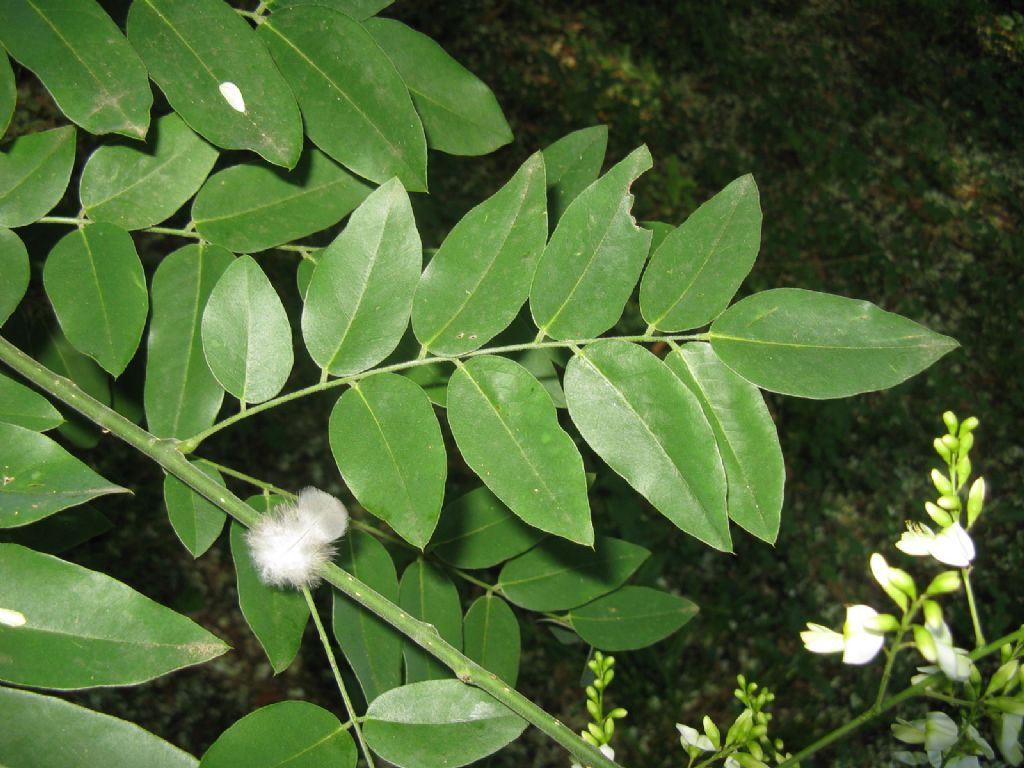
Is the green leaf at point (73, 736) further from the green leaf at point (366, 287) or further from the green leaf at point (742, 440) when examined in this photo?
the green leaf at point (742, 440)

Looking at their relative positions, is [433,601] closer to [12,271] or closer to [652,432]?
[652,432]

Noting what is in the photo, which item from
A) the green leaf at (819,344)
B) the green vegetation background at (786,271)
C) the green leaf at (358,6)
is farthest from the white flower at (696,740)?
the green vegetation background at (786,271)

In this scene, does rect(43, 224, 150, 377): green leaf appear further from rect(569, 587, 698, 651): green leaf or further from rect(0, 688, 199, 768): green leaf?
rect(569, 587, 698, 651): green leaf

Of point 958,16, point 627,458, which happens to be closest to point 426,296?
point 627,458

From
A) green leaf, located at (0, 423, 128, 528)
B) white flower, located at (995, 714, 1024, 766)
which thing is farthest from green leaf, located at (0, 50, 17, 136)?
white flower, located at (995, 714, 1024, 766)

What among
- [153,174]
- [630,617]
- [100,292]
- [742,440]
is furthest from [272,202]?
[630,617]
